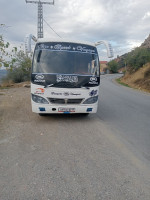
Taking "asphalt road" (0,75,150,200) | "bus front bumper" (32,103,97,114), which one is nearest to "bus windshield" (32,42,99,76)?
"bus front bumper" (32,103,97,114)

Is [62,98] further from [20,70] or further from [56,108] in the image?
[20,70]

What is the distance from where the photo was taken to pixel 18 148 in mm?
3797

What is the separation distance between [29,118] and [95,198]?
4.31 m

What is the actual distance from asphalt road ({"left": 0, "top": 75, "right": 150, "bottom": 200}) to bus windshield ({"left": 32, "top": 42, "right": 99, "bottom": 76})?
172 cm

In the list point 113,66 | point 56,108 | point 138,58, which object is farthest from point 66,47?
point 113,66

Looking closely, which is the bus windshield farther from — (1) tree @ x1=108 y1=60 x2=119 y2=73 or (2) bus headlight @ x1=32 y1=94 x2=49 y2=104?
(1) tree @ x1=108 y1=60 x2=119 y2=73

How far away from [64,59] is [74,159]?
129 inches

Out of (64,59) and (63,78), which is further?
(64,59)

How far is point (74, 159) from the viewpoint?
334cm

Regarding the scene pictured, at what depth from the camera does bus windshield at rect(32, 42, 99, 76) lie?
17.4 ft

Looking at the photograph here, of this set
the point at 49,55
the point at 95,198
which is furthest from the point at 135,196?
the point at 49,55

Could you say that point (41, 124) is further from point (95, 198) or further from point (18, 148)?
point (95, 198)

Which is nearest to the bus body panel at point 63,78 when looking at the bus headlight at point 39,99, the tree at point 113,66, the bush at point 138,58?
the bus headlight at point 39,99

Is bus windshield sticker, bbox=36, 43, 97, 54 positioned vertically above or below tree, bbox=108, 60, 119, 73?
below
